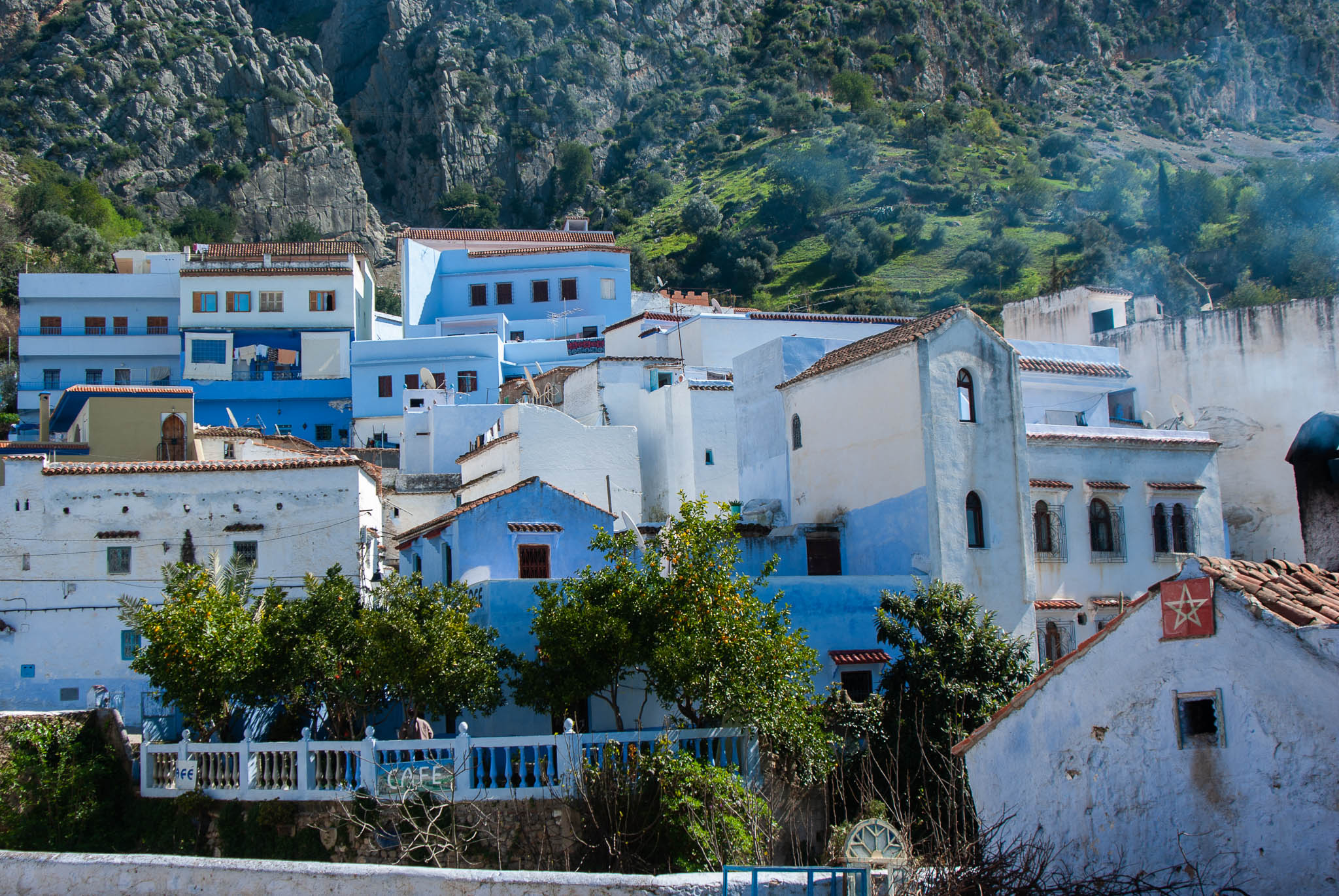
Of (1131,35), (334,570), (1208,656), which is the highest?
(1131,35)

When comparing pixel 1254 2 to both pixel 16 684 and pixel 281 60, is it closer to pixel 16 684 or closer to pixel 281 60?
pixel 281 60

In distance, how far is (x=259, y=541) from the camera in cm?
2548

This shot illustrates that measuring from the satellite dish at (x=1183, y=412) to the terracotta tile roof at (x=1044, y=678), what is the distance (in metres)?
20.4

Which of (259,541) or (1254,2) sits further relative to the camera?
(1254,2)

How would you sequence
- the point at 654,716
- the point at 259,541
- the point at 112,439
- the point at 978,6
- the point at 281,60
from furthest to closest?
the point at 978,6, the point at 281,60, the point at 112,439, the point at 259,541, the point at 654,716

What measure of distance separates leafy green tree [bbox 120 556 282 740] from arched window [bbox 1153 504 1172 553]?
17915 mm

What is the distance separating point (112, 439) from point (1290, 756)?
2838 centimetres

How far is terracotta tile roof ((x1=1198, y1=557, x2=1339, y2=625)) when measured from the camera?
9664mm

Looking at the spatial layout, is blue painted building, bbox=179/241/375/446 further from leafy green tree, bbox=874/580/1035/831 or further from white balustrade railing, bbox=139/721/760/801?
leafy green tree, bbox=874/580/1035/831

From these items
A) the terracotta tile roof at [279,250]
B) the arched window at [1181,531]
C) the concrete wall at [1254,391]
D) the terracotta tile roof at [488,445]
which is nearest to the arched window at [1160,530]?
the arched window at [1181,531]

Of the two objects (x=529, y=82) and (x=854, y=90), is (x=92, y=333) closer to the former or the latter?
(x=529, y=82)

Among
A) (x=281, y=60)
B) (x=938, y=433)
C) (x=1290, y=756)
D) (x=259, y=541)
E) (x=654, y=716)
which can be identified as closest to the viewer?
(x=1290, y=756)

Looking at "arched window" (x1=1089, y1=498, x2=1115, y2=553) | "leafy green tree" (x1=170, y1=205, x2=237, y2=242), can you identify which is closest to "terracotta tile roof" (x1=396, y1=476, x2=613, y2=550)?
"arched window" (x1=1089, y1=498, x2=1115, y2=553)

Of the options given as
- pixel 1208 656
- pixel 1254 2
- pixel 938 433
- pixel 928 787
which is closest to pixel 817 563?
pixel 938 433
